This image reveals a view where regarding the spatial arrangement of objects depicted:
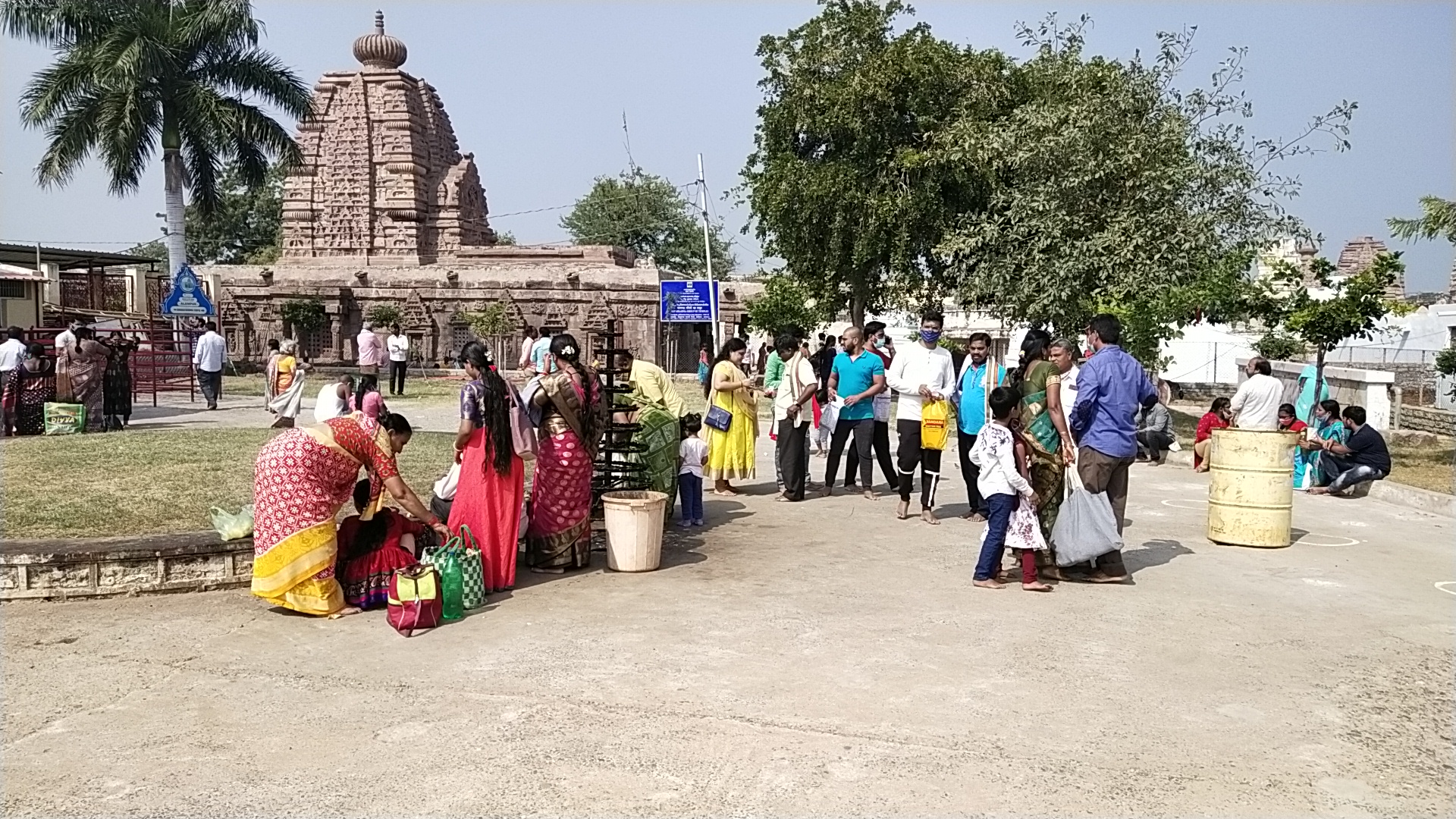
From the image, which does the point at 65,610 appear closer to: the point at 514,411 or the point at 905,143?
the point at 514,411

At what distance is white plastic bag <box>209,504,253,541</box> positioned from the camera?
251 inches

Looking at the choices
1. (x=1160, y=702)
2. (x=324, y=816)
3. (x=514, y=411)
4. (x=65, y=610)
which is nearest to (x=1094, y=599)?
(x=1160, y=702)

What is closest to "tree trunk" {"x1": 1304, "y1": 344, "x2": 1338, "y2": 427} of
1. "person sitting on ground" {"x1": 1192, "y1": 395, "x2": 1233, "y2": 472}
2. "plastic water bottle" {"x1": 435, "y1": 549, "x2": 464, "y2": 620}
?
"person sitting on ground" {"x1": 1192, "y1": 395, "x2": 1233, "y2": 472}

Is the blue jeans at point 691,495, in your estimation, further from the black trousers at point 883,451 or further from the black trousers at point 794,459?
the black trousers at point 883,451

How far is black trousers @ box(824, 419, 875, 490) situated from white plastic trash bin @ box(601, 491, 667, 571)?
333cm

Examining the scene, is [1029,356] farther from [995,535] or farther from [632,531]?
[632,531]

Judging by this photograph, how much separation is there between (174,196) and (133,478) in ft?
66.6

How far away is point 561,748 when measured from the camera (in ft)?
13.1

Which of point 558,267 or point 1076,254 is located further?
point 558,267

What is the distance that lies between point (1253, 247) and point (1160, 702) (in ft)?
55.7

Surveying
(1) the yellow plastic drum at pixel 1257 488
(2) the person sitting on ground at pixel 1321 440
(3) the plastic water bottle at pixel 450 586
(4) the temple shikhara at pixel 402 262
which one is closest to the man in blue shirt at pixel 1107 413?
(1) the yellow plastic drum at pixel 1257 488

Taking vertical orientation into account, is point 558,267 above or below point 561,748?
above

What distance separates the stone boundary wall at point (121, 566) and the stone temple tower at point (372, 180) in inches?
1257

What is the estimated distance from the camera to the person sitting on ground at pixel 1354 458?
10672mm
